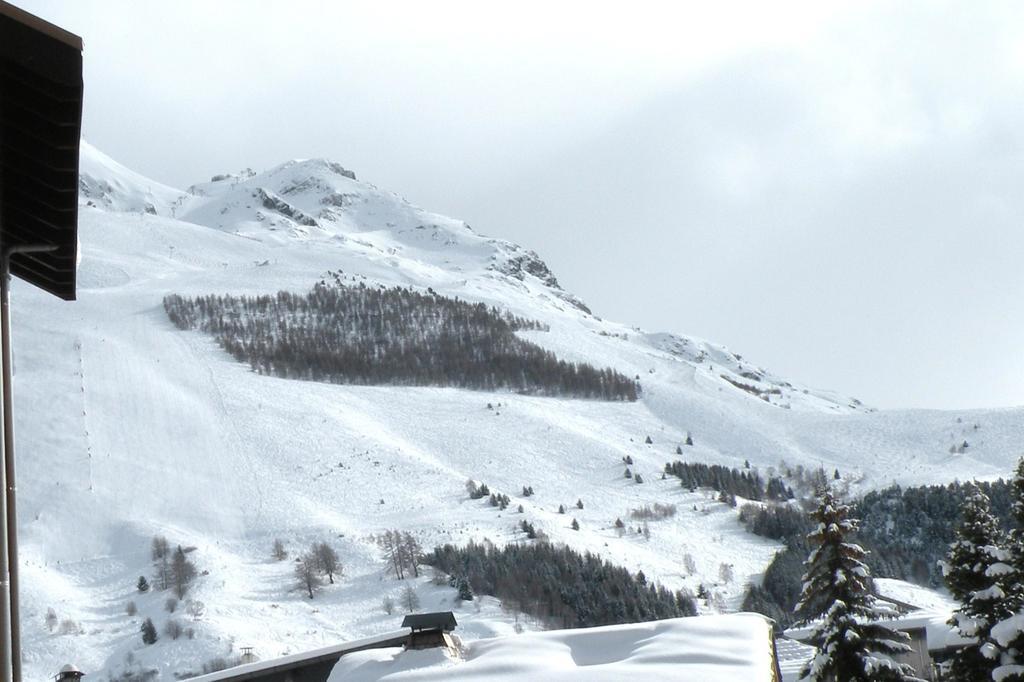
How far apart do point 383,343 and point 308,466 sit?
184 ft

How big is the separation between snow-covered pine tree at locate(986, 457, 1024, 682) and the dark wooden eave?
55.2ft

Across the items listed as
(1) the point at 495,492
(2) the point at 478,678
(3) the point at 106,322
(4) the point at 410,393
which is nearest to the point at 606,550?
(1) the point at 495,492

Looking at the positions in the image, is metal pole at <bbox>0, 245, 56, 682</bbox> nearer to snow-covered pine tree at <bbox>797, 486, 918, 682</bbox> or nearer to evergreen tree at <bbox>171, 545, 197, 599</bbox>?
snow-covered pine tree at <bbox>797, 486, 918, 682</bbox>

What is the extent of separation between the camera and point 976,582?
1948 cm

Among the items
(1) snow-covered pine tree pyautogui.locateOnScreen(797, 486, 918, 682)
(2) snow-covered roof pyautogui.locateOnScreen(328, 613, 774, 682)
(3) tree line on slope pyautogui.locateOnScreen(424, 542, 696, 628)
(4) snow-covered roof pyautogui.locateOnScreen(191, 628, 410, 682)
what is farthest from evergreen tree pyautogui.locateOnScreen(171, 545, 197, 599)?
(2) snow-covered roof pyautogui.locateOnScreen(328, 613, 774, 682)

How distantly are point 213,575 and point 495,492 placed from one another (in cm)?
2420

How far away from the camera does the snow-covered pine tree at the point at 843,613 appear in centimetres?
1728

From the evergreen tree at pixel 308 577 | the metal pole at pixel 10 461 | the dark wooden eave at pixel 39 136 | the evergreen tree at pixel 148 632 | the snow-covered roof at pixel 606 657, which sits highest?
the dark wooden eave at pixel 39 136

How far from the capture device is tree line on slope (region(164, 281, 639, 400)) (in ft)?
407

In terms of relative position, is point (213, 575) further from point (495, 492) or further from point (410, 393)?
point (410, 393)

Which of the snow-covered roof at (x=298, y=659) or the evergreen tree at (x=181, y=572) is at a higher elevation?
the snow-covered roof at (x=298, y=659)

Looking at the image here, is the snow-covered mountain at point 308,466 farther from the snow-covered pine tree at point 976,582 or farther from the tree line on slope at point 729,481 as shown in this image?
the snow-covered pine tree at point 976,582

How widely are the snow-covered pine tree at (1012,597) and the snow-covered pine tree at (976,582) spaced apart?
12cm

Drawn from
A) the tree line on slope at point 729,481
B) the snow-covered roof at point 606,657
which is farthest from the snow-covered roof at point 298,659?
the tree line on slope at point 729,481
